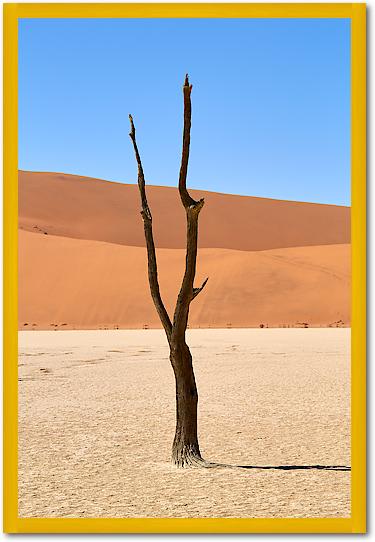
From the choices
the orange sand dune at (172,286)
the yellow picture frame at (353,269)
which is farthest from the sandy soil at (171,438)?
the orange sand dune at (172,286)

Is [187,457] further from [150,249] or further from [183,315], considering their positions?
[150,249]

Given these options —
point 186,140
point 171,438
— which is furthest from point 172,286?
point 186,140

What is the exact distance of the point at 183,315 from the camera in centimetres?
802

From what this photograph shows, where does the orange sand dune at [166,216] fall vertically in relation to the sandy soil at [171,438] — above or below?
above

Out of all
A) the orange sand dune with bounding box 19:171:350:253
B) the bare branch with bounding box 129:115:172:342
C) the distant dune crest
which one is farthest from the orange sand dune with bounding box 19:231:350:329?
the orange sand dune with bounding box 19:171:350:253

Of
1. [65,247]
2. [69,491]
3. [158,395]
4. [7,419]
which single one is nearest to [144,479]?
[69,491]

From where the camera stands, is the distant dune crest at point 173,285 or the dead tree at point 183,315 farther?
the distant dune crest at point 173,285

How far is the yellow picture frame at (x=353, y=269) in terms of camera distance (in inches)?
208

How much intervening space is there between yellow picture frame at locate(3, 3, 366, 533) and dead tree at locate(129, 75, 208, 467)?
1660 mm

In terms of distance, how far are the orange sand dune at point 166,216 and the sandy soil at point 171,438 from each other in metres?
82.0

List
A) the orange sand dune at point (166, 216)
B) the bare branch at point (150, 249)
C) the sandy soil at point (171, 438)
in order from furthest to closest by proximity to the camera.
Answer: the orange sand dune at point (166, 216) < the bare branch at point (150, 249) < the sandy soil at point (171, 438)

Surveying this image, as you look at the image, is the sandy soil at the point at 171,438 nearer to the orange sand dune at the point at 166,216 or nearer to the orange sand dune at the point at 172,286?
the orange sand dune at the point at 172,286

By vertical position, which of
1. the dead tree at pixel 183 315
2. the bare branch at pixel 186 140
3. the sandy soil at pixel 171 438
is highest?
the bare branch at pixel 186 140

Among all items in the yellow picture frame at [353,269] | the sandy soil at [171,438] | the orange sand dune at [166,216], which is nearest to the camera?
the yellow picture frame at [353,269]
